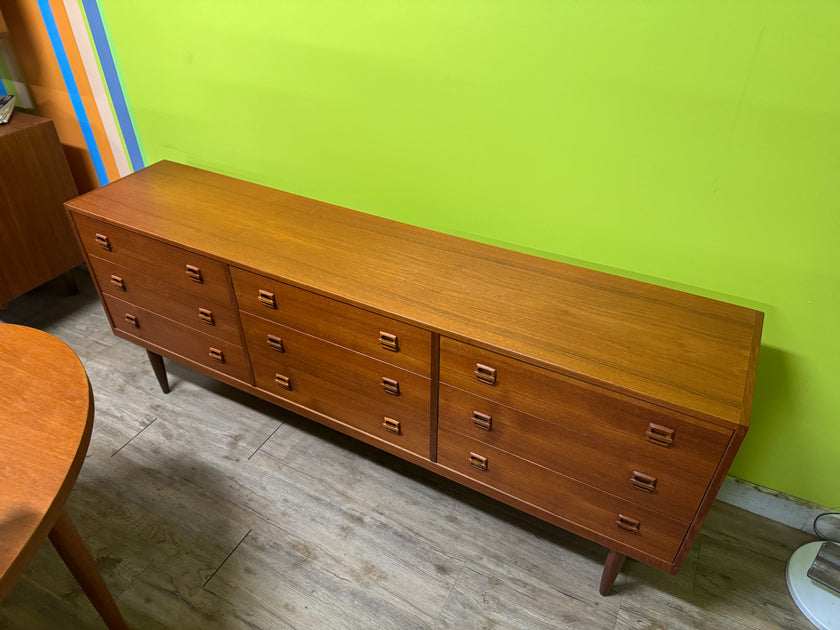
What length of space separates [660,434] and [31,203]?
2462 millimetres

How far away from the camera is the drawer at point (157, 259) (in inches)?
64.6

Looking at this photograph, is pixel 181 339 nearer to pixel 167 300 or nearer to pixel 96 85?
pixel 167 300

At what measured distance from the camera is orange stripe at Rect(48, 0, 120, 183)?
2.05 metres

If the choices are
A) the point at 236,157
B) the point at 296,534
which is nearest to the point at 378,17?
the point at 236,157

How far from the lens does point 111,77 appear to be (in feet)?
6.83

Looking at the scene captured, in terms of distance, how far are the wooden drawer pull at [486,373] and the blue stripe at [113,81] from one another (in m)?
1.70

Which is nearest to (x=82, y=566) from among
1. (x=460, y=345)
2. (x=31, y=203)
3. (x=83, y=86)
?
(x=460, y=345)

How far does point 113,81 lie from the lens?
6.85 ft

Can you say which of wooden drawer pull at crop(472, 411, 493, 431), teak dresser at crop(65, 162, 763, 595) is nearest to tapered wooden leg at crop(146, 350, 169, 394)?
teak dresser at crop(65, 162, 763, 595)

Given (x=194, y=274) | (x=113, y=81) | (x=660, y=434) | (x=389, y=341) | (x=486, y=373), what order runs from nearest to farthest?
(x=660, y=434) < (x=486, y=373) < (x=389, y=341) < (x=194, y=274) < (x=113, y=81)

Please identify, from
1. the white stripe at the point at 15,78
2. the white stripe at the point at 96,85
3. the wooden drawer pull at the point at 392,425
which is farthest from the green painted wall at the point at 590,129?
the white stripe at the point at 15,78

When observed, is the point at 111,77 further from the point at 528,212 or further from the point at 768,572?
the point at 768,572

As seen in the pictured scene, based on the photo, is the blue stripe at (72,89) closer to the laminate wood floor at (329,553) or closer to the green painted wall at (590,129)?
the green painted wall at (590,129)

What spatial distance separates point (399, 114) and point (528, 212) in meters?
0.46
